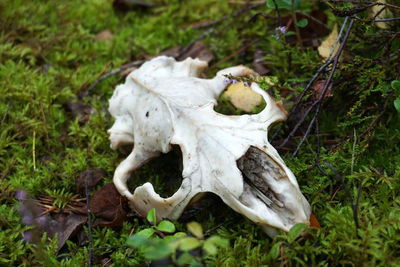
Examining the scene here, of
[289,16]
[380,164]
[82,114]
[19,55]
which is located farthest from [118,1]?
[380,164]

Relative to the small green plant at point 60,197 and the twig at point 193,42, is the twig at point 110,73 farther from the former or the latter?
the small green plant at point 60,197

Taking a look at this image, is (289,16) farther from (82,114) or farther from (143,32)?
(82,114)

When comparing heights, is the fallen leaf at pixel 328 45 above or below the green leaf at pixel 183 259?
above

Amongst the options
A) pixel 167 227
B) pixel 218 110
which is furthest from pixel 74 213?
pixel 218 110

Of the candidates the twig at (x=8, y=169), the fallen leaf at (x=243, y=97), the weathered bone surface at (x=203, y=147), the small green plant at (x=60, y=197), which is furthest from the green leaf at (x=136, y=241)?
the twig at (x=8, y=169)

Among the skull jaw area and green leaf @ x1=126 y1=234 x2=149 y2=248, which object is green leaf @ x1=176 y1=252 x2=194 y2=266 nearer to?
green leaf @ x1=126 y1=234 x2=149 y2=248

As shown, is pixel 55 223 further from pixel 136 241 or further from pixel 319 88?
pixel 319 88
